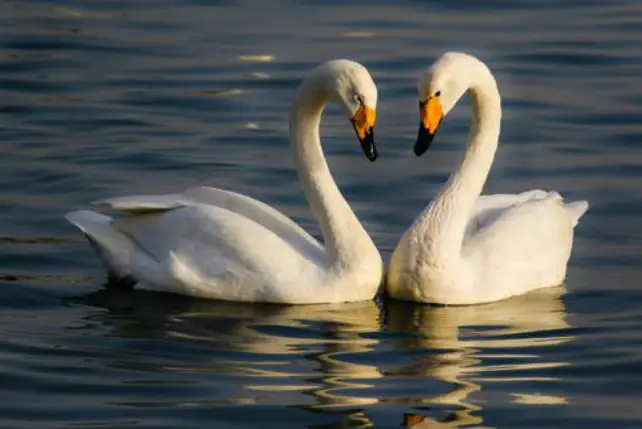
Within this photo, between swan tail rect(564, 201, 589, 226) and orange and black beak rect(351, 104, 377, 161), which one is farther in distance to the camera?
swan tail rect(564, 201, 589, 226)

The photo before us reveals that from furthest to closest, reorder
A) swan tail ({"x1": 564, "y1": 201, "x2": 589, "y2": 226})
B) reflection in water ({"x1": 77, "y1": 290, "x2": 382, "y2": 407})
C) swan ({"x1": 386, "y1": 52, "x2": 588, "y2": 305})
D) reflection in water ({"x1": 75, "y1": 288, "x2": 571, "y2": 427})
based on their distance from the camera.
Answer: swan tail ({"x1": 564, "y1": 201, "x2": 589, "y2": 226}) < swan ({"x1": 386, "y1": 52, "x2": 588, "y2": 305}) < reflection in water ({"x1": 77, "y1": 290, "x2": 382, "y2": 407}) < reflection in water ({"x1": 75, "y1": 288, "x2": 571, "y2": 427})

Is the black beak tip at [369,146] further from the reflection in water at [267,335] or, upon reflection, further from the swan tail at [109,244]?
the swan tail at [109,244]

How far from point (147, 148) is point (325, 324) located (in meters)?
4.42

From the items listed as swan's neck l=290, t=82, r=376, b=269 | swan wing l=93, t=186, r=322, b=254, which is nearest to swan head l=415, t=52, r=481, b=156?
swan's neck l=290, t=82, r=376, b=269

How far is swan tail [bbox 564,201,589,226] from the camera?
42.9 feet

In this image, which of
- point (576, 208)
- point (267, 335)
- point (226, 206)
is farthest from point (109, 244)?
point (576, 208)

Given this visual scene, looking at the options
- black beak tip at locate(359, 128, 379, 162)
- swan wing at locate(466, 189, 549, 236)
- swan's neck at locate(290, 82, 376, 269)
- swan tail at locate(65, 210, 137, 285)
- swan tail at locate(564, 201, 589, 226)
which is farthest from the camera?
swan tail at locate(564, 201, 589, 226)

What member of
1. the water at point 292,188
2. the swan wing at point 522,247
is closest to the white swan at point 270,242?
the water at point 292,188

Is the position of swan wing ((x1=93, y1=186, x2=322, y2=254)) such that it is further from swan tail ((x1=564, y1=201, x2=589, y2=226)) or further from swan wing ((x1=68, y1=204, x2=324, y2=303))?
swan tail ((x1=564, y1=201, x2=589, y2=226))

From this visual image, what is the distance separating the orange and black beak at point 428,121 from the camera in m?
11.5

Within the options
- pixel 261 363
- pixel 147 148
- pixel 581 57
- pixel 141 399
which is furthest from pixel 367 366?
pixel 581 57

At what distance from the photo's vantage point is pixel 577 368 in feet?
34.5

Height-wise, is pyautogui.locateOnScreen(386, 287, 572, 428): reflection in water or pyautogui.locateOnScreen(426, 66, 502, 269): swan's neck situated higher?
pyautogui.locateOnScreen(426, 66, 502, 269): swan's neck

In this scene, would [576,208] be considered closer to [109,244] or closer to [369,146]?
[369,146]
